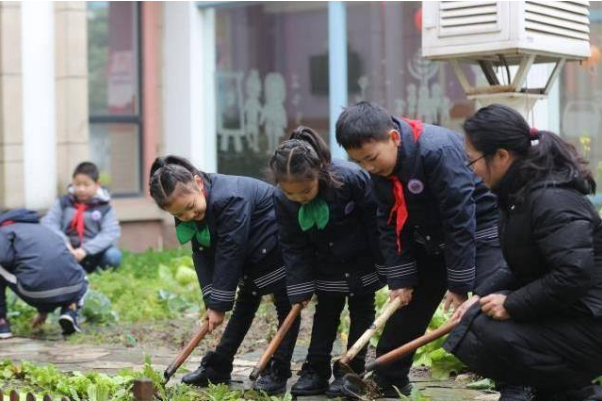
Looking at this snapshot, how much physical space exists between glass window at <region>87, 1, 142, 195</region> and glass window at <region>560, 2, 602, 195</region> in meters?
5.00

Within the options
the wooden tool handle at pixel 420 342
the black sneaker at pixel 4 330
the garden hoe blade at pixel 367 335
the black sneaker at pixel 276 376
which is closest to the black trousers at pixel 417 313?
the garden hoe blade at pixel 367 335

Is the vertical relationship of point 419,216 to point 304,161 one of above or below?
below

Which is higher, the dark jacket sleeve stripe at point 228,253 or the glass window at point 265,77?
the glass window at point 265,77

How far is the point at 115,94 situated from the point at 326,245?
24.9 ft

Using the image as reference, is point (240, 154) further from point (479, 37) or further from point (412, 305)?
point (412, 305)

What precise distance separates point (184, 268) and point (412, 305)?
15.1ft

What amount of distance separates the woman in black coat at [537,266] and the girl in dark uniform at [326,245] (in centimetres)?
99

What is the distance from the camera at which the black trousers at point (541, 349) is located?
4703mm

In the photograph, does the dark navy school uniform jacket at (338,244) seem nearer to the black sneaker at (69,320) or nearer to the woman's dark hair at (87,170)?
the black sneaker at (69,320)

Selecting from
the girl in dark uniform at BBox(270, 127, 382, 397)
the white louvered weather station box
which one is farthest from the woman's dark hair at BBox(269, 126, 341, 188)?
the white louvered weather station box

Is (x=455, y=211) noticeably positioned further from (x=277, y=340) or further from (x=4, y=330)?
(x=4, y=330)

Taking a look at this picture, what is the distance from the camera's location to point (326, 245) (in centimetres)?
588

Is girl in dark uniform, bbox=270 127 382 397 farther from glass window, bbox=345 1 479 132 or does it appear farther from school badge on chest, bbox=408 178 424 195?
glass window, bbox=345 1 479 132

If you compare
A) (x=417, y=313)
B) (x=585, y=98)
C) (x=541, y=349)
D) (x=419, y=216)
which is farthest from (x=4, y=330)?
(x=585, y=98)
